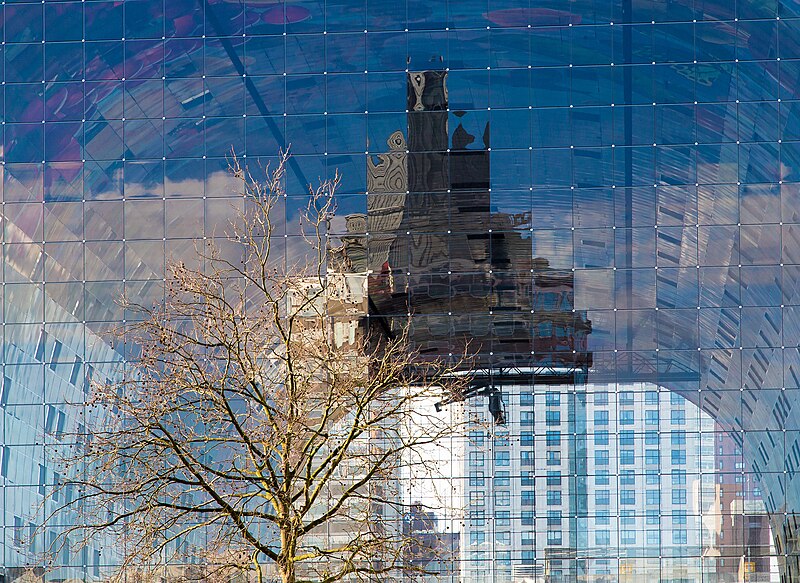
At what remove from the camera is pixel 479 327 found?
2647 centimetres

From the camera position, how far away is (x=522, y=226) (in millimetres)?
26594

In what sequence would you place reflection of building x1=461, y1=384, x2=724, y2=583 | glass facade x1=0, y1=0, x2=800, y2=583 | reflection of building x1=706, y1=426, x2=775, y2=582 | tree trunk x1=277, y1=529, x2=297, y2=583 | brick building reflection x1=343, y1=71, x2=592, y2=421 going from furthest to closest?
brick building reflection x1=343, y1=71, x2=592, y2=421 → glass facade x1=0, y1=0, x2=800, y2=583 → reflection of building x1=461, y1=384, x2=724, y2=583 → reflection of building x1=706, y1=426, x2=775, y2=582 → tree trunk x1=277, y1=529, x2=297, y2=583

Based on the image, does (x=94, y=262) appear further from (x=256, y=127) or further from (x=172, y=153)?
(x=256, y=127)

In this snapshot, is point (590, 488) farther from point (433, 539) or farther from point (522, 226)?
point (522, 226)

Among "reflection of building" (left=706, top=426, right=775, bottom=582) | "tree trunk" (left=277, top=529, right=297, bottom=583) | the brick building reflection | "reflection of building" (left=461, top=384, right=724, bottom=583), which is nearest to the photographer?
"tree trunk" (left=277, top=529, right=297, bottom=583)

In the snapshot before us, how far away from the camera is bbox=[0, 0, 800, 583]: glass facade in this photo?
86.1ft

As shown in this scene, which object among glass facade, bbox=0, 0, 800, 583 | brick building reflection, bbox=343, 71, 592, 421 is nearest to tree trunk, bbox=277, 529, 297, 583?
glass facade, bbox=0, 0, 800, 583

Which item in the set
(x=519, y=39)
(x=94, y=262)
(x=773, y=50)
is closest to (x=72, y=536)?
(x=94, y=262)

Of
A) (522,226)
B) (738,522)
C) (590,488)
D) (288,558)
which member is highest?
(522,226)

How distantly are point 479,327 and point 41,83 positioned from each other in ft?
36.4

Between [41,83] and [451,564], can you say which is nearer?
[451,564]

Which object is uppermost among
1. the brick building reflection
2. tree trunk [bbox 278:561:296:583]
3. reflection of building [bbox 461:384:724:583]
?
the brick building reflection

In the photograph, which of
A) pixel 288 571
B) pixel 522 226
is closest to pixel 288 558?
pixel 288 571

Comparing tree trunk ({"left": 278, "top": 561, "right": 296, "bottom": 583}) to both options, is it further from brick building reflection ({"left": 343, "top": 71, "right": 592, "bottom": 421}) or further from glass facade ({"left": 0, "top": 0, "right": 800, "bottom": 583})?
brick building reflection ({"left": 343, "top": 71, "right": 592, "bottom": 421})
